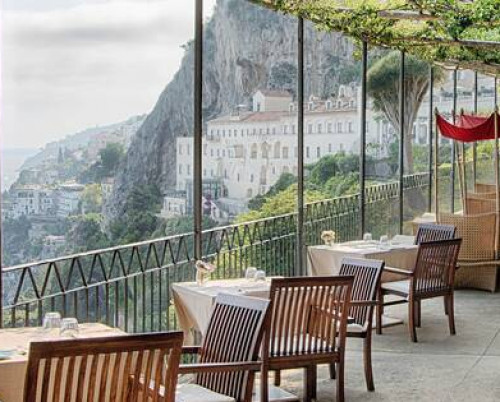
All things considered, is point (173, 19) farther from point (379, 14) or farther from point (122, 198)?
point (379, 14)

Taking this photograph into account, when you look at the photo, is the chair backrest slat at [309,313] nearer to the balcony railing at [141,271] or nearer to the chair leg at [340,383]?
the chair leg at [340,383]

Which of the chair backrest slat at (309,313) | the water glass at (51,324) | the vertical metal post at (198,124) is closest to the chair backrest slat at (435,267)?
the vertical metal post at (198,124)

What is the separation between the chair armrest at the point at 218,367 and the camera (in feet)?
12.5

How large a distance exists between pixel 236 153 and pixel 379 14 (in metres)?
2.20

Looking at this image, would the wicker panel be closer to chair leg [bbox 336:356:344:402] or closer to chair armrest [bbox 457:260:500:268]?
chair armrest [bbox 457:260:500:268]

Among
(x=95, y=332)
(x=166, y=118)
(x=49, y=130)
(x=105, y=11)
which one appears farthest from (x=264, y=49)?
(x=95, y=332)

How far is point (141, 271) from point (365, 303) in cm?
160

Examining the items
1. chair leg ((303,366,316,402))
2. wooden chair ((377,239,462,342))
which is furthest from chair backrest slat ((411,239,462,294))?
chair leg ((303,366,316,402))

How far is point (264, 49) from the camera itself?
27.2 feet

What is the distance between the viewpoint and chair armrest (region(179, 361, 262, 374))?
12.5 ft

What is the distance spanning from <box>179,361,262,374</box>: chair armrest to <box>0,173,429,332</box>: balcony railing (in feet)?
4.58

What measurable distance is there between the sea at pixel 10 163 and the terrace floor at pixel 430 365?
90.7 inches

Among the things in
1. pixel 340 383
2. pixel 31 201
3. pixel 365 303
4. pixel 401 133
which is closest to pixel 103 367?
pixel 31 201

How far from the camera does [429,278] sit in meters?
7.41
